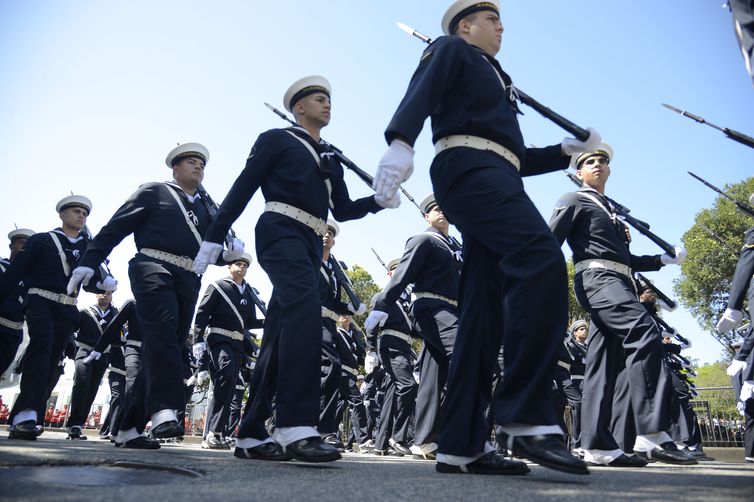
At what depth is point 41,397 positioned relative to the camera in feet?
19.9

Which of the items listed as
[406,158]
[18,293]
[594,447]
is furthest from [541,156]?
[18,293]

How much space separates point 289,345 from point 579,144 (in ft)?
6.75

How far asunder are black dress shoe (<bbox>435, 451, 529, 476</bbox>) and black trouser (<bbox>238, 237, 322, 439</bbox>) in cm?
88

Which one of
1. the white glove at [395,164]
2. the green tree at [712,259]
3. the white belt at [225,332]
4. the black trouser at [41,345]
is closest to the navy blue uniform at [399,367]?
the white belt at [225,332]

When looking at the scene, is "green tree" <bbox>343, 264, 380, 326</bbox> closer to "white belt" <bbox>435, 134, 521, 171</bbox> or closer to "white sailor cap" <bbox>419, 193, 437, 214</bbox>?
"white sailor cap" <bbox>419, 193, 437, 214</bbox>

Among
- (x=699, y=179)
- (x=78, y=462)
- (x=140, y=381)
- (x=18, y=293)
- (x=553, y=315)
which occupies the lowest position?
(x=78, y=462)

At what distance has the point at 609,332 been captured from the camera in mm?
4977

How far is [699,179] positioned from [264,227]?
37.4 ft

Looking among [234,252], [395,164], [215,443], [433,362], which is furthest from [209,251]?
[215,443]

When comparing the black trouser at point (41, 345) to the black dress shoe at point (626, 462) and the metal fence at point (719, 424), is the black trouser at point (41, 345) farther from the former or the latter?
the metal fence at point (719, 424)

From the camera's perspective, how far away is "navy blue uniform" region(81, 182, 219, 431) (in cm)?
470

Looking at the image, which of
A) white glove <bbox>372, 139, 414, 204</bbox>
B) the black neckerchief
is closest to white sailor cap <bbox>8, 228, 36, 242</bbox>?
the black neckerchief

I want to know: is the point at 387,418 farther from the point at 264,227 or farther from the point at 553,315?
the point at 553,315

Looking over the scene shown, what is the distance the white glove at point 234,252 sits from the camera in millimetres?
5672
